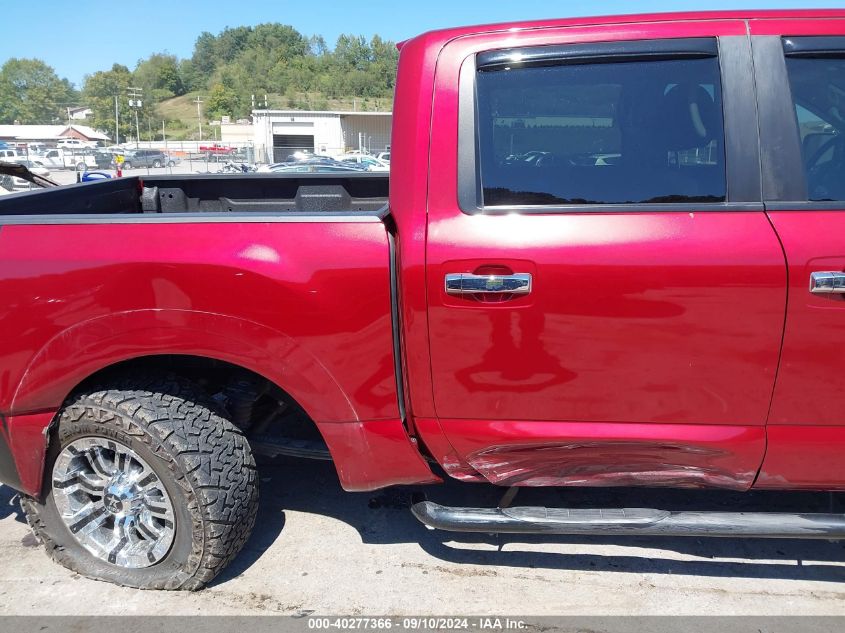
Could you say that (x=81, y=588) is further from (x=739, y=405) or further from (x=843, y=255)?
(x=843, y=255)

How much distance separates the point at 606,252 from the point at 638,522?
965 mm

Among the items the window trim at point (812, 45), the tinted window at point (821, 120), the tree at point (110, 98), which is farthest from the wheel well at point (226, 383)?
the tree at point (110, 98)

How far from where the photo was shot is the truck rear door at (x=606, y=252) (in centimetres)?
222

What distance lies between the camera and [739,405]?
2.28 m

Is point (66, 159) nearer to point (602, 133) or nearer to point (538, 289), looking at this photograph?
point (602, 133)

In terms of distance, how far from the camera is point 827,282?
2.16 m

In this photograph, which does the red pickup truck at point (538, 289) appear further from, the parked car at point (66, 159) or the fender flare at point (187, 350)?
the parked car at point (66, 159)

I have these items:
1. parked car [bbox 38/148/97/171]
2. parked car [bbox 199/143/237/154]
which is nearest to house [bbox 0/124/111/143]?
parked car [bbox 199/143/237/154]

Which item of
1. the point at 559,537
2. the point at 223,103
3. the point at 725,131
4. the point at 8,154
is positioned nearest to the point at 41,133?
the point at 223,103

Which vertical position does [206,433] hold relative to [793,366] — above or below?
below

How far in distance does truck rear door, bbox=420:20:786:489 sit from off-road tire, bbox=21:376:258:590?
866 mm

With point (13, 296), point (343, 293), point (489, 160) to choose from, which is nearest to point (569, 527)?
point (343, 293)

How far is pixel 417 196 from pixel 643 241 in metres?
0.75

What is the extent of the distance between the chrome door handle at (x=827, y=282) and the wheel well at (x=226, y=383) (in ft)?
5.95
